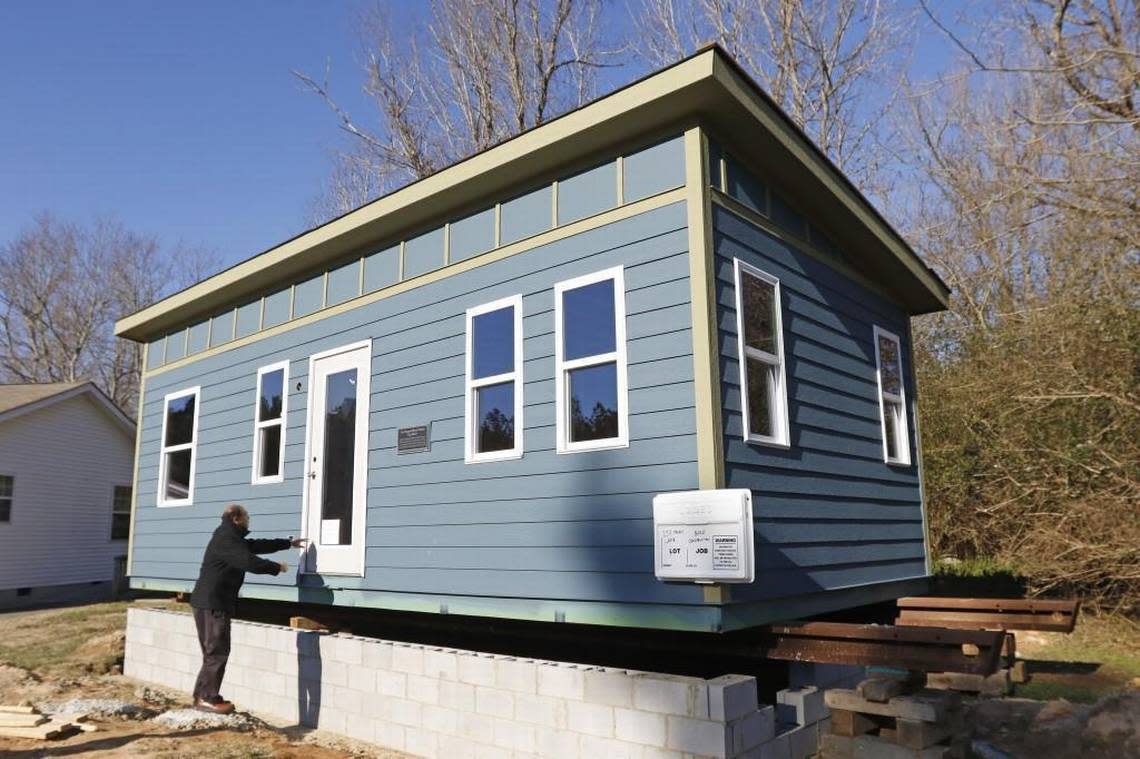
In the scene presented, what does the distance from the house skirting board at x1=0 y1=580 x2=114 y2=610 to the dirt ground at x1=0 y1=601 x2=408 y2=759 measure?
4380 mm

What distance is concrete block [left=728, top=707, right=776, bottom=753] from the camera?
4.63 m

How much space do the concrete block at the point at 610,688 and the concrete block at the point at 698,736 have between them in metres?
0.32

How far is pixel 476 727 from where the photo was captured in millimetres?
5789

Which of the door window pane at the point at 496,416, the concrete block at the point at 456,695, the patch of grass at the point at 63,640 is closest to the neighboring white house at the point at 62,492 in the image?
the patch of grass at the point at 63,640

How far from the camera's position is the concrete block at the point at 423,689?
6.12 m

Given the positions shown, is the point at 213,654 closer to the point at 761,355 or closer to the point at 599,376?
the point at 599,376

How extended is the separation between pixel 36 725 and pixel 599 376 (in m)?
5.51

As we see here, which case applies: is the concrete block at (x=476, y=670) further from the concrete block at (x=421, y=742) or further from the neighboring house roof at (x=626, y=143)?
the neighboring house roof at (x=626, y=143)

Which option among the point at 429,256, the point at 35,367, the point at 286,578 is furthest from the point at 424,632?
the point at 35,367

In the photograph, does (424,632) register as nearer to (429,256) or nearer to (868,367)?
(429,256)

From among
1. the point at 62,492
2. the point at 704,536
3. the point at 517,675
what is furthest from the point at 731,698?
the point at 62,492

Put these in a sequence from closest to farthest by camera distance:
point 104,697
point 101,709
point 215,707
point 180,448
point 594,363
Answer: point 594,363
point 215,707
point 101,709
point 104,697
point 180,448

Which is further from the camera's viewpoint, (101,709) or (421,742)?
(101,709)

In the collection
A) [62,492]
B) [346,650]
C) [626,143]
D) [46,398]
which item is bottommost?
[346,650]
